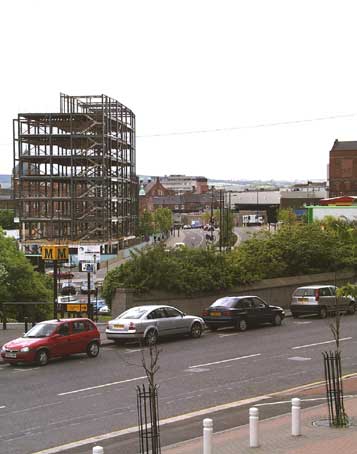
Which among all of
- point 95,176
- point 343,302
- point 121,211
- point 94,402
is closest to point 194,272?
point 343,302

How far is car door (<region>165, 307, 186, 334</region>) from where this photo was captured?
25.2 meters

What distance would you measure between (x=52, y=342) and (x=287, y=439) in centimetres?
1082

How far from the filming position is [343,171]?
146250 millimetres

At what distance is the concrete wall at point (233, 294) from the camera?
2959 cm

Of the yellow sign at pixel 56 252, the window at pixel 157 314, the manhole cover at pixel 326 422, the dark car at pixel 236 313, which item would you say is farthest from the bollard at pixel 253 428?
the yellow sign at pixel 56 252

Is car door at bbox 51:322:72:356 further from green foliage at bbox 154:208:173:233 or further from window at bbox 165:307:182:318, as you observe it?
green foliage at bbox 154:208:173:233

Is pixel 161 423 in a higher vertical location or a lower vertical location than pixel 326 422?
lower

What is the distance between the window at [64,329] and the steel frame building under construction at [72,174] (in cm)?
6602

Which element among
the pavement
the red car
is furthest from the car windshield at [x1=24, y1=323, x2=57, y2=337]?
the pavement

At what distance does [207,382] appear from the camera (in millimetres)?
18422

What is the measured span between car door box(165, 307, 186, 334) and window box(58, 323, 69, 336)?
4309 millimetres

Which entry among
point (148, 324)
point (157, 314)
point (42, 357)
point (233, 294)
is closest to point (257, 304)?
point (233, 294)

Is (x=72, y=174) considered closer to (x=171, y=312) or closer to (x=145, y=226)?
(x=145, y=226)

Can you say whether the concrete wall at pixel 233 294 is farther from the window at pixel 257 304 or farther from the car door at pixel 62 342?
the car door at pixel 62 342
